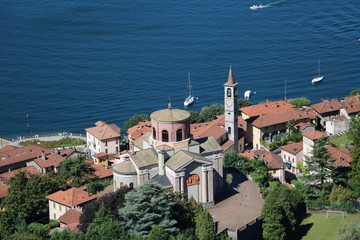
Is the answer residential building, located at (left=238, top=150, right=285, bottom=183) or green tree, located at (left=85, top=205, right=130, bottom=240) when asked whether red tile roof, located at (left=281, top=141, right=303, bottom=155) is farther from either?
green tree, located at (left=85, top=205, right=130, bottom=240)

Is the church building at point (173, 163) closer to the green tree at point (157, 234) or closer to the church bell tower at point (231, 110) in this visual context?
the green tree at point (157, 234)

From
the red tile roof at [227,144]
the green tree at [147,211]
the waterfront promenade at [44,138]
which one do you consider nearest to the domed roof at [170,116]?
the green tree at [147,211]

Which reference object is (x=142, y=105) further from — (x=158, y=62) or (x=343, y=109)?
(x=343, y=109)

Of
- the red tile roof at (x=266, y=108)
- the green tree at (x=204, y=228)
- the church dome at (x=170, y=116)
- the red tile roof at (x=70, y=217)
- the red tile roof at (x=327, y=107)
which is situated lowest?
the red tile roof at (x=70, y=217)

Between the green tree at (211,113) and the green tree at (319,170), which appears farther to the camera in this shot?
the green tree at (211,113)

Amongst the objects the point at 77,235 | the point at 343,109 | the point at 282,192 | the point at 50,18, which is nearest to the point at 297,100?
the point at 343,109

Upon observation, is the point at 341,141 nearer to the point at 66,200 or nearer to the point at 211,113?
the point at 211,113
